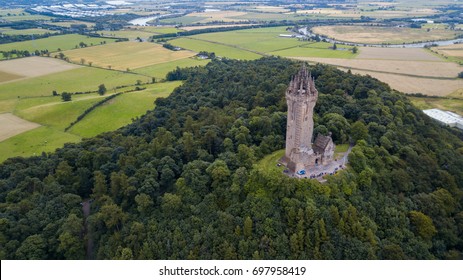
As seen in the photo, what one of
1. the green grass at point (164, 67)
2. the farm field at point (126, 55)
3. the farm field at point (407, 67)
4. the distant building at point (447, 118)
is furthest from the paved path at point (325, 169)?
the farm field at point (126, 55)

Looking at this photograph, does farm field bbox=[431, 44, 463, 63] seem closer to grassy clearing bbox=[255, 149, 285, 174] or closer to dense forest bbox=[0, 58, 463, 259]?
dense forest bbox=[0, 58, 463, 259]

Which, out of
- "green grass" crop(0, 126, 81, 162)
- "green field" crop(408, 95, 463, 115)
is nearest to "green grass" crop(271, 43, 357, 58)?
"green field" crop(408, 95, 463, 115)

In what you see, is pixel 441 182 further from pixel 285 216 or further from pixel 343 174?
pixel 285 216

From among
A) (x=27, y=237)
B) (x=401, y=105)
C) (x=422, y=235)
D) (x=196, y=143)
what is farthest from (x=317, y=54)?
(x=27, y=237)

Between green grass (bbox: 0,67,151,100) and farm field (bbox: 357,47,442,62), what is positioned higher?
farm field (bbox: 357,47,442,62)

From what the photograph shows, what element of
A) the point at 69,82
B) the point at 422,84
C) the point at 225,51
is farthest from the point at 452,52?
the point at 69,82

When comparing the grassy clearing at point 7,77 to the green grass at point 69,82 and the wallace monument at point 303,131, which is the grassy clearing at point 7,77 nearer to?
the green grass at point 69,82
